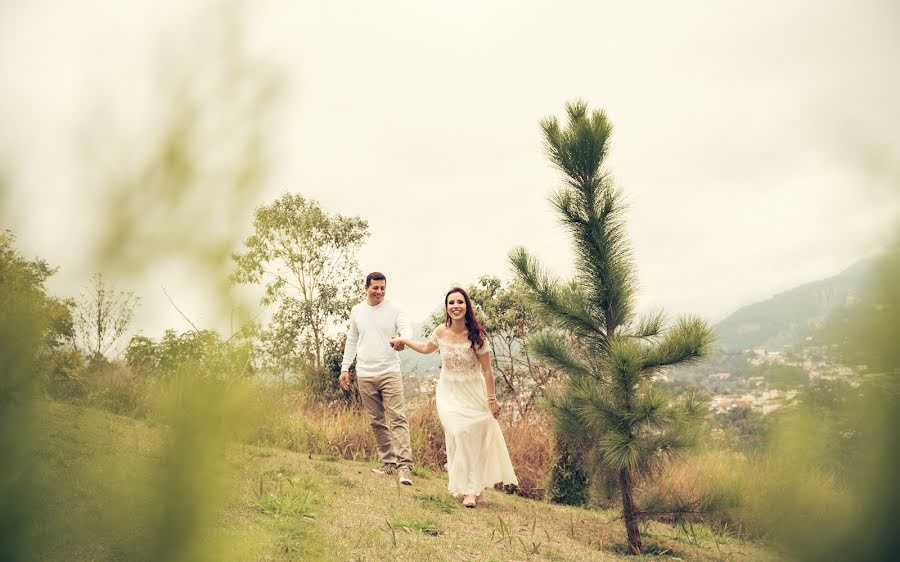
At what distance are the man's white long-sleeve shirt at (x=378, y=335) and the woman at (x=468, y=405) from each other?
0.65m

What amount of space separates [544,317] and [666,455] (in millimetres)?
1591

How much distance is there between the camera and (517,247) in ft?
17.9

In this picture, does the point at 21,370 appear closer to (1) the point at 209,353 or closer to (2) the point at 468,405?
(1) the point at 209,353

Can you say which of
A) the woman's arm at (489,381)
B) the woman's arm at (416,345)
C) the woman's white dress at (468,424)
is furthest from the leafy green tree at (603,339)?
the woman's arm at (416,345)

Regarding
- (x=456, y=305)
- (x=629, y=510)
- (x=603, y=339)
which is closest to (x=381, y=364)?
(x=456, y=305)

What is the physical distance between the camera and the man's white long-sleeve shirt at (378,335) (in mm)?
6746

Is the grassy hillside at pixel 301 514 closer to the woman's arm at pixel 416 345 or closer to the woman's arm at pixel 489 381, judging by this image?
the woman's arm at pixel 489 381

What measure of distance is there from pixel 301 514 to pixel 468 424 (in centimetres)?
234

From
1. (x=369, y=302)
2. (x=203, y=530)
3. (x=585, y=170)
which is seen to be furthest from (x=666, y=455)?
(x=203, y=530)

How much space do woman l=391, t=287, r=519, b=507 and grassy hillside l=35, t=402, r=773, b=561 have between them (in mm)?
321

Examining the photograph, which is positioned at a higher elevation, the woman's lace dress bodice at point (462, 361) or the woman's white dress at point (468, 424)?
the woman's lace dress bodice at point (462, 361)


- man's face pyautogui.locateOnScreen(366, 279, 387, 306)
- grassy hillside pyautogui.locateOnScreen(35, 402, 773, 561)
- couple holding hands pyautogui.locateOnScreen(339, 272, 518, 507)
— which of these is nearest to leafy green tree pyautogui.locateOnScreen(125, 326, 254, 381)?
grassy hillside pyautogui.locateOnScreen(35, 402, 773, 561)

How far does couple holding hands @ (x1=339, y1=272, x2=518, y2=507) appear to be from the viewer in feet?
19.3

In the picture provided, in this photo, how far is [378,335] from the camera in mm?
6746
